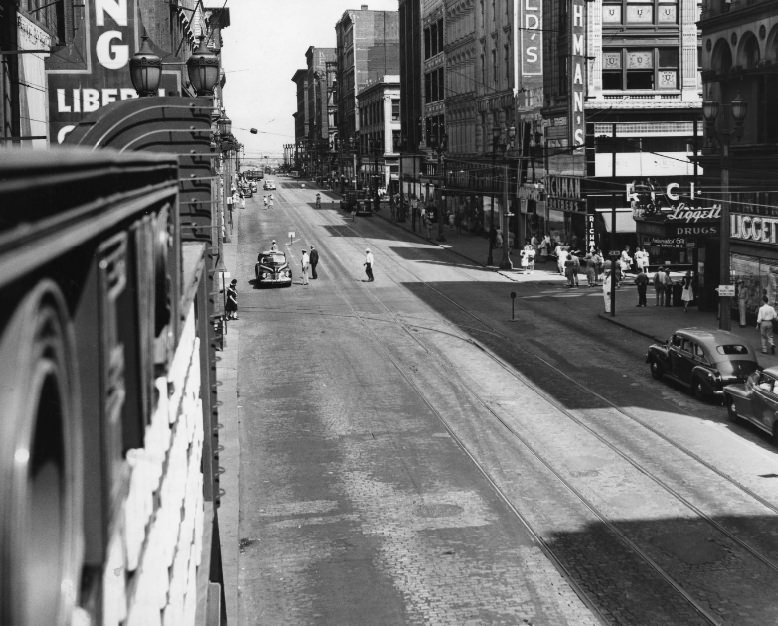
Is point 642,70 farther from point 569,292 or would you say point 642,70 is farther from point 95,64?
point 95,64

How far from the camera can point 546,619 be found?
13.5 metres

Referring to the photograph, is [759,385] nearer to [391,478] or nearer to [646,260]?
[391,478]

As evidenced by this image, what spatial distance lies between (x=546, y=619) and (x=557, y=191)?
4897 centimetres

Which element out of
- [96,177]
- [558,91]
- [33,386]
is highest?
[558,91]

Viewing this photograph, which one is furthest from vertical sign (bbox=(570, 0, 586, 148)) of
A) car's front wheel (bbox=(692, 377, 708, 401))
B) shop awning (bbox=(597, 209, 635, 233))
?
car's front wheel (bbox=(692, 377, 708, 401))

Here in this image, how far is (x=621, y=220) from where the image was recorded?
188 ft

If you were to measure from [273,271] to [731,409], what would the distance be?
96.6 feet

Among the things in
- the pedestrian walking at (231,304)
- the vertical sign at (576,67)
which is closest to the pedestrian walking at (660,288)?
the vertical sign at (576,67)

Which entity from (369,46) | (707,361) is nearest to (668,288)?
(707,361)

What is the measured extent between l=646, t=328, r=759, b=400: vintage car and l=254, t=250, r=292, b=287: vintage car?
25.1 meters

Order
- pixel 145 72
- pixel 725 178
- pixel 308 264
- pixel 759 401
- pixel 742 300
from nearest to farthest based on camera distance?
pixel 145 72 < pixel 759 401 < pixel 725 178 < pixel 742 300 < pixel 308 264

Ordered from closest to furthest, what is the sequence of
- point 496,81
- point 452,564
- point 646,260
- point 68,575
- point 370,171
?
point 68,575
point 452,564
point 646,260
point 496,81
point 370,171

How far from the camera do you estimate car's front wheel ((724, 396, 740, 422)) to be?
76.3 feet

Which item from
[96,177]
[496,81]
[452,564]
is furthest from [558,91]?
[96,177]
